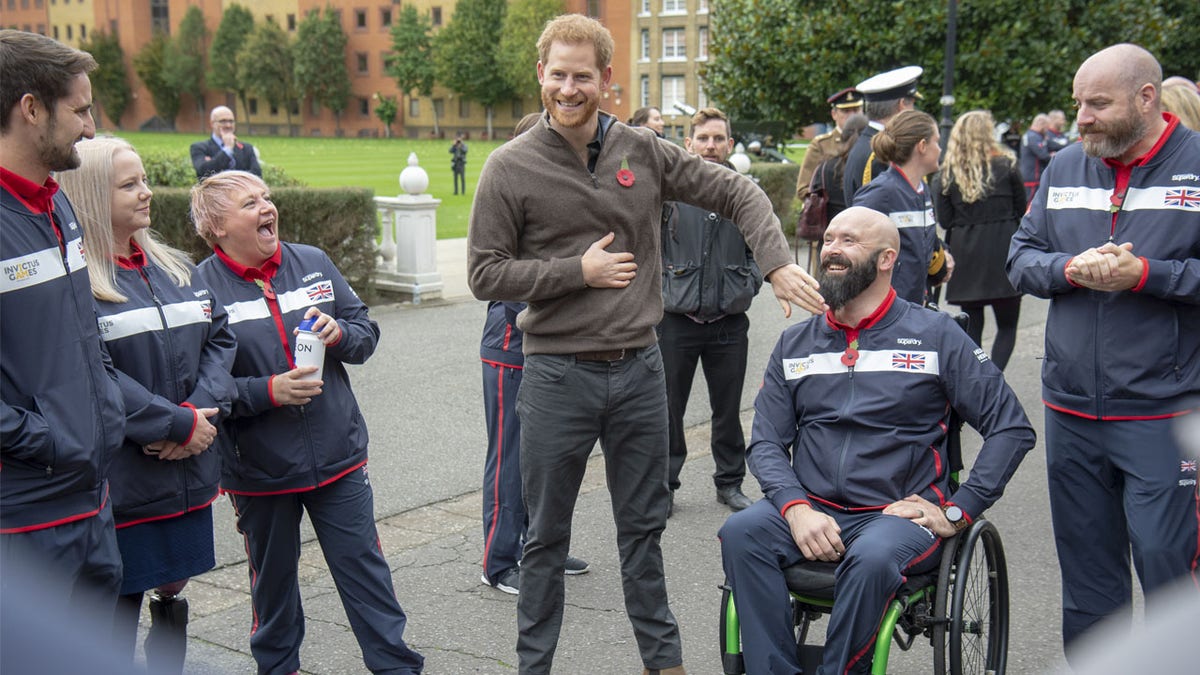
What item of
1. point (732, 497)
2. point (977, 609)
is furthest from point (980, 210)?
point (977, 609)

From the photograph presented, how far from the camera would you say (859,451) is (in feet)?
13.1

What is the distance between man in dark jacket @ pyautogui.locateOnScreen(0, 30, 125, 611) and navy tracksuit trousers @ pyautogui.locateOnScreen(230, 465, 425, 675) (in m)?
0.94

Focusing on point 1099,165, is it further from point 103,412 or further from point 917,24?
point 917,24

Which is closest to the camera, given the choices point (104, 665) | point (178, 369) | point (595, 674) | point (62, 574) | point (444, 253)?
point (104, 665)

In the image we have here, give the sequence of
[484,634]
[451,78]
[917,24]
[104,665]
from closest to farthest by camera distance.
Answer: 1. [104,665]
2. [484,634]
3. [917,24]
4. [451,78]

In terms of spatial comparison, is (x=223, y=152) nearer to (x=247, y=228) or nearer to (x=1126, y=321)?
(x=247, y=228)

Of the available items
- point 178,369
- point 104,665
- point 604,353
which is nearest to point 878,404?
point 604,353

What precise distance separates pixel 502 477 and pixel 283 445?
1344mm

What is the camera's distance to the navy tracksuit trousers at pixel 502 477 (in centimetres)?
516

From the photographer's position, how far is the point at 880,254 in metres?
4.21

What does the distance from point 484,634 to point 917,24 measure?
63.3 feet

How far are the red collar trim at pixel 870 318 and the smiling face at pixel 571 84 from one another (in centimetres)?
109

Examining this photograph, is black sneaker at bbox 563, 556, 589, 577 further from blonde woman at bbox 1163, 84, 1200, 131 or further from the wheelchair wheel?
blonde woman at bbox 1163, 84, 1200, 131

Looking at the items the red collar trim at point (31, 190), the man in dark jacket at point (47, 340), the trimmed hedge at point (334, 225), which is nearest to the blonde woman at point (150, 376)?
the man in dark jacket at point (47, 340)
